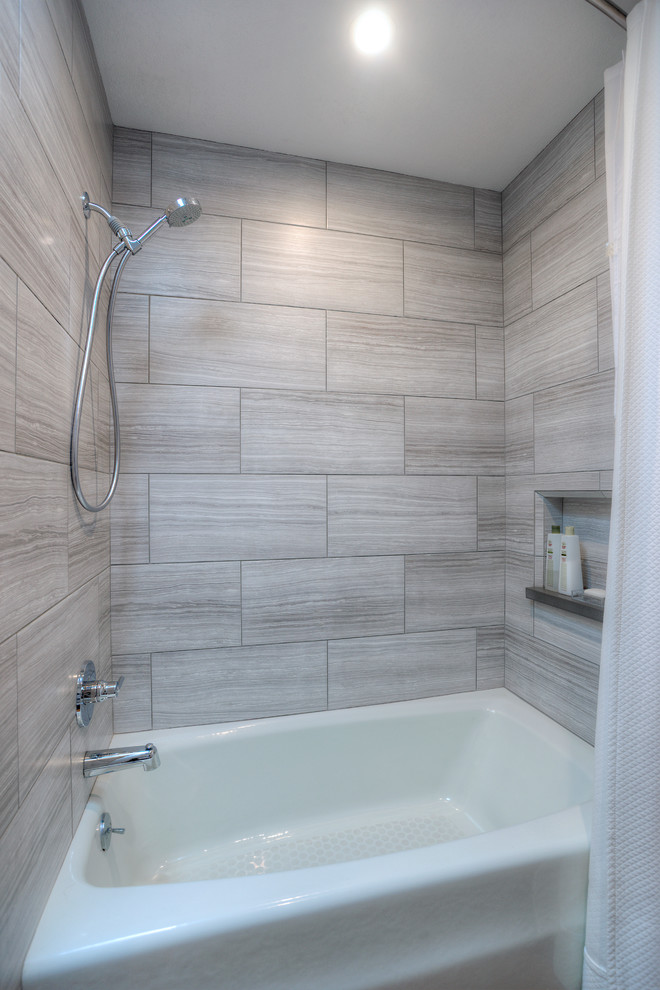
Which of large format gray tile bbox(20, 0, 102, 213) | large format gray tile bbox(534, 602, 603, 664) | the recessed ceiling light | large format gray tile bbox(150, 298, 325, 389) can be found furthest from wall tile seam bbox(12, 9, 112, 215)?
large format gray tile bbox(534, 602, 603, 664)

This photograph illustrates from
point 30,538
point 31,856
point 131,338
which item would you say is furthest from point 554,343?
point 31,856

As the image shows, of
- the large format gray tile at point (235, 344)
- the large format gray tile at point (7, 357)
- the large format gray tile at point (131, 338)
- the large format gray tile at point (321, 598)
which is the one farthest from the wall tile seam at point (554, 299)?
the large format gray tile at point (7, 357)

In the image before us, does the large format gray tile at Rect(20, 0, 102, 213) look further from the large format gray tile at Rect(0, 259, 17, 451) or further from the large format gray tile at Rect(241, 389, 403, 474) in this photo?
the large format gray tile at Rect(241, 389, 403, 474)

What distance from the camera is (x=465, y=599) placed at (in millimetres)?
2029

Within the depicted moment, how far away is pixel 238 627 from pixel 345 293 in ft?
4.27

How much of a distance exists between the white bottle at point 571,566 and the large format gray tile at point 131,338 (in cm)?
154

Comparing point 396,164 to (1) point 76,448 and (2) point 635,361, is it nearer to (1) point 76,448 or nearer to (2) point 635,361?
(2) point 635,361

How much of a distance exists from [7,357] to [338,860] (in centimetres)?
167

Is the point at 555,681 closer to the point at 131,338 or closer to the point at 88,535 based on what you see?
the point at 88,535

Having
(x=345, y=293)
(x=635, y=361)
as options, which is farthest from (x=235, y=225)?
(x=635, y=361)

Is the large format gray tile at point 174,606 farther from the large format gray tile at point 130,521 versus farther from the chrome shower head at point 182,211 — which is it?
the chrome shower head at point 182,211

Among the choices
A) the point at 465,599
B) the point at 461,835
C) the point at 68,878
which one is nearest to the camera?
the point at 68,878

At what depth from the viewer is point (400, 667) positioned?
1.95m

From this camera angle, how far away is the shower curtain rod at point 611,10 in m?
1.14
